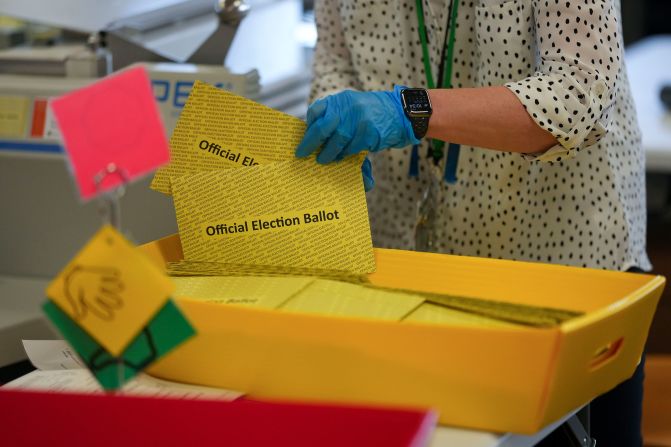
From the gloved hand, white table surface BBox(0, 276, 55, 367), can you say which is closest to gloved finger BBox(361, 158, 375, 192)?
the gloved hand

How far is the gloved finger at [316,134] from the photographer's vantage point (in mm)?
1239

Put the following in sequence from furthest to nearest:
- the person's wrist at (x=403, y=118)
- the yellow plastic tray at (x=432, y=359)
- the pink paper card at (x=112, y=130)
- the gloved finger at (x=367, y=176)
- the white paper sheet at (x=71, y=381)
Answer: the gloved finger at (x=367, y=176)
the person's wrist at (x=403, y=118)
the white paper sheet at (x=71, y=381)
the yellow plastic tray at (x=432, y=359)
the pink paper card at (x=112, y=130)

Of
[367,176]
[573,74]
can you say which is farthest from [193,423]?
[573,74]

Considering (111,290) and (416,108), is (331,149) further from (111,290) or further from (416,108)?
(111,290)

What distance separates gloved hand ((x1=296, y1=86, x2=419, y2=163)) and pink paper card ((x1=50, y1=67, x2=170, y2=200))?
1.29ft

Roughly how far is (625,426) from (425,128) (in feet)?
2.02

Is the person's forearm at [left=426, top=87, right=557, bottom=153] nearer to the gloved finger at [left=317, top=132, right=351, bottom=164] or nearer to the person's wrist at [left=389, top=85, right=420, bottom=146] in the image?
the person's wrist at [left=389, top=85, right=420, bottom=146]

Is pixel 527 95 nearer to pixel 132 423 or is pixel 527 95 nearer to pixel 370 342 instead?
pixel 370 342

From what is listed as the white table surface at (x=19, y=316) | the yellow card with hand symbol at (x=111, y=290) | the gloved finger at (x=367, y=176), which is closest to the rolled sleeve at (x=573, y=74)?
the gloved finger at (x=367, y=176)

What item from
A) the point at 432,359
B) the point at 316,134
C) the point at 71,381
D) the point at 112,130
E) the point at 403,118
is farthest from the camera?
the point at 403,118

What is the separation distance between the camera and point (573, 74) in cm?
133

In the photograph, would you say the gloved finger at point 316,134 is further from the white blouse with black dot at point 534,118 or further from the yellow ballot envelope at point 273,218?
the white blouse with black dot at point 534,118

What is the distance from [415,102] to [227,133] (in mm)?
278

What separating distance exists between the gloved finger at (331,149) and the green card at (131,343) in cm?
43
